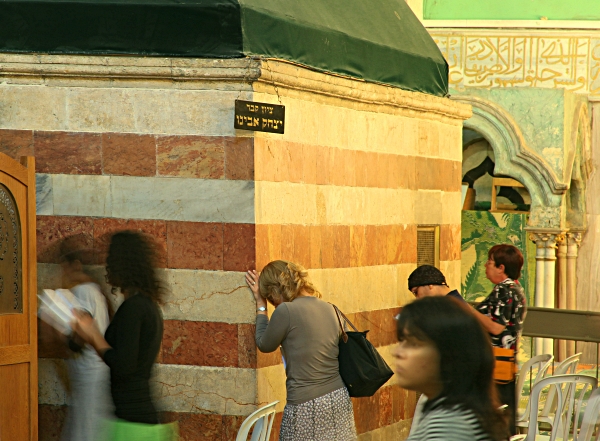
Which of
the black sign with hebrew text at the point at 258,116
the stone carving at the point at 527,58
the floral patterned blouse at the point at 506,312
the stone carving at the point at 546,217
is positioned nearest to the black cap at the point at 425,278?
the floral patterned blouse at the point at 506,312

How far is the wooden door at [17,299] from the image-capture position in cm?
470

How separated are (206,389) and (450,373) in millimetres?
3111

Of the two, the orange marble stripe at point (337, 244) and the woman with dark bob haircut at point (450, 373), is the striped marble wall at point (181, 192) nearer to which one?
the orange marble stripe at point (337, 244)

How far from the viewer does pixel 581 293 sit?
13734mm

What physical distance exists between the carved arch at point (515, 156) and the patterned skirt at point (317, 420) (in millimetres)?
8266

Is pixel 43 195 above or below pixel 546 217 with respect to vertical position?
above

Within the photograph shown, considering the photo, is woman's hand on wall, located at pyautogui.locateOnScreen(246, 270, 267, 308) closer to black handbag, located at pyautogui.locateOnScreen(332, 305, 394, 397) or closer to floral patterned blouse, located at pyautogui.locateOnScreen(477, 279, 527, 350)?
black handbag, located at pyautogui.locateOnScreen(332, 305, 394, 397)

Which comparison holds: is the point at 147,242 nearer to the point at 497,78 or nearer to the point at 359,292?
the point at 359,292

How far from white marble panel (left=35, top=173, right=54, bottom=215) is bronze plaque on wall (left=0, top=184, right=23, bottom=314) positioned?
1.73ft

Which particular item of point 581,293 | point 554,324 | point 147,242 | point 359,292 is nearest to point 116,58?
point 147,242

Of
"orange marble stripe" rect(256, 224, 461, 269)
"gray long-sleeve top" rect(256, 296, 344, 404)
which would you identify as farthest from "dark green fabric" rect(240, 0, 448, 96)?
"gray long-sleeve top" rect(256, 296, 344, 404)

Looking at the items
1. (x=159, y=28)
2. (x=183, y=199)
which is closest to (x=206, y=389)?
(x=183, y=199)

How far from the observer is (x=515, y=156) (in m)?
12.3

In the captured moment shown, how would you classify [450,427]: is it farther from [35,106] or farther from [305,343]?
[35,106]
